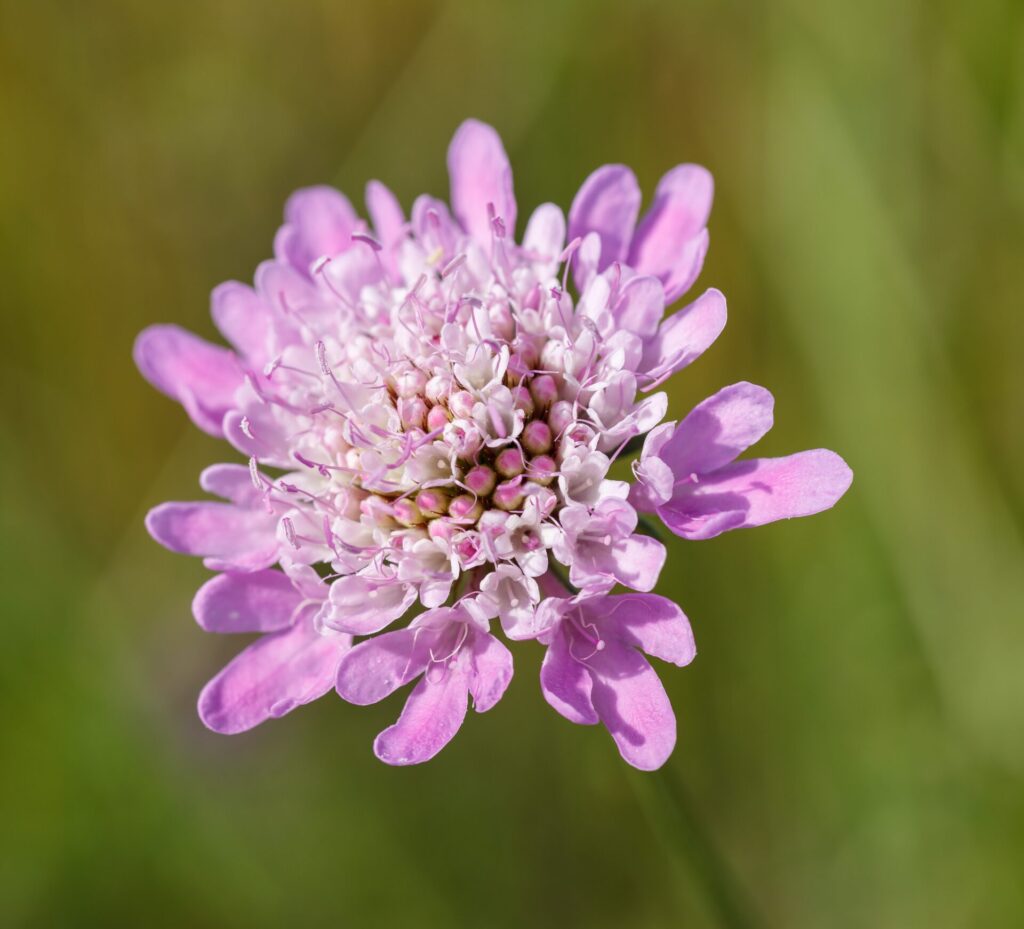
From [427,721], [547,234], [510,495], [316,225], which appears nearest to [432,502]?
[510,495]

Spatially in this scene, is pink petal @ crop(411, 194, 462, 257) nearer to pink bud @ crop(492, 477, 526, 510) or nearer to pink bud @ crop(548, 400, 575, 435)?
pink bud @ crop(548, 400, 575, 435)

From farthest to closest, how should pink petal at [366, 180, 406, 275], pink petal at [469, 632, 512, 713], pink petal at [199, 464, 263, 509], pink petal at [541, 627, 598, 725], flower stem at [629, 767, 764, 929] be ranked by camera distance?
pink petal at [366, 180, 406, 275]
pink petal at [199, 464, 263, 509]
flower stem at [629, 767, 764, 929]
pink petal at [469, 632, 512, 713]
pink petal at [541, 627, 598, 725]

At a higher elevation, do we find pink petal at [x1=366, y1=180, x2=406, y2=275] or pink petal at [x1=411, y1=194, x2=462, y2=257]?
pink petal at [x1=366, y1=180, x2=406, y2=275]

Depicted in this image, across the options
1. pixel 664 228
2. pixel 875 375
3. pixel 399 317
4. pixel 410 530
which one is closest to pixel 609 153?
pixel 875 375

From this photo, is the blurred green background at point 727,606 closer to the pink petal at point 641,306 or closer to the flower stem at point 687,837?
the flower stem at point 687,837

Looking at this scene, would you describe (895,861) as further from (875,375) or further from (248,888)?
(248,888)

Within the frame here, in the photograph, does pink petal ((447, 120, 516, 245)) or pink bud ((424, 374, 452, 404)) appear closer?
pink bud ((424, 374, 452, 404))

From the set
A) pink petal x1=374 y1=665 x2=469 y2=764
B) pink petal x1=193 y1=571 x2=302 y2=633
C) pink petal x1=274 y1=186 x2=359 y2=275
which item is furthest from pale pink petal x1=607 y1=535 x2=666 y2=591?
pink petal x1=274 y1=186 x2=359 y2=275

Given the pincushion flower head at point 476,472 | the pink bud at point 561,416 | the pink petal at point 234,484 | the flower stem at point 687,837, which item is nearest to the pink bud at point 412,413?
the pincushion flower head at point 476,472
